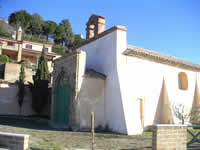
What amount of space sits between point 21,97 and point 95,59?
25.5 ft

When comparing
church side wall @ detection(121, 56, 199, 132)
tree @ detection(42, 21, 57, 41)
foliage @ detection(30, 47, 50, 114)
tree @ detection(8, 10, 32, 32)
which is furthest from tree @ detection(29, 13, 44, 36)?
church side wall @ detection(121, 56, 199, 132)

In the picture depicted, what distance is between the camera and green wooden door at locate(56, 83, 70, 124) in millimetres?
12104

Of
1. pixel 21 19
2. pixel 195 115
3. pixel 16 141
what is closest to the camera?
pixel 16 141

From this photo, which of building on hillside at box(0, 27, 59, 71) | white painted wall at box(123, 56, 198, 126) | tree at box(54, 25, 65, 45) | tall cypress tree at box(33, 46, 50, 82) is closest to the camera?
white painted wall at box(123, 56, 198, 126)

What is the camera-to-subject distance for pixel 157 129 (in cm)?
584

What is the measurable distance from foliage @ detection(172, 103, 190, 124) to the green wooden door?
643cm

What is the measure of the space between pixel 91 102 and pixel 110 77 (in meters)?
1.76

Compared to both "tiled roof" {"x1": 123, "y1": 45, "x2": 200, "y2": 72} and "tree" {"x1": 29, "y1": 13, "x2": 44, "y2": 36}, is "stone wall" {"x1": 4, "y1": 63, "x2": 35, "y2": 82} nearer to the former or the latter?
"tiled roof" {"x1": 123, "y1": 45, "x2": 200, "y2": 72}

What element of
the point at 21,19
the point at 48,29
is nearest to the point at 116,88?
the point at 48,29

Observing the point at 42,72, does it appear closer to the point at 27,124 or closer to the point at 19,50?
the point at 27,124

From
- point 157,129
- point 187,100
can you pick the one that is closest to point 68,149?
point 157,129

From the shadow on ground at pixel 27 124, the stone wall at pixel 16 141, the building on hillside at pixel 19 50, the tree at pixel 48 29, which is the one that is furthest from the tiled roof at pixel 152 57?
the tree at pixel 48 29

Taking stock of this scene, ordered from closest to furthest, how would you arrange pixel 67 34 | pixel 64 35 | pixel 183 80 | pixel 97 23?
1. pixel 97 23
2. pixel 183 80
3. pixel 64 35
4. pixel 67 34

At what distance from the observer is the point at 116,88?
1118cm
